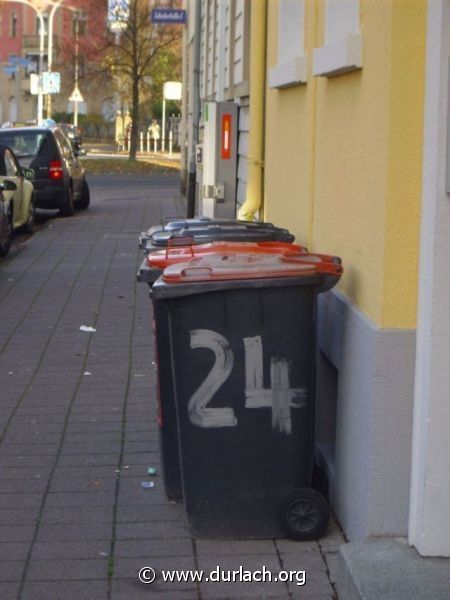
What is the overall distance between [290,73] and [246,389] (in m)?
2.84

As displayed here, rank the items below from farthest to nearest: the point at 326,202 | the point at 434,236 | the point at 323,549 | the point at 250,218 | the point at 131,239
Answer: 1. the point at 131,239
2. the point at 250,218
3. the point at 326,202
4. the point at 323,549
5. the point at 434,236

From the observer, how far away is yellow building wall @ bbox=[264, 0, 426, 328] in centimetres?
468

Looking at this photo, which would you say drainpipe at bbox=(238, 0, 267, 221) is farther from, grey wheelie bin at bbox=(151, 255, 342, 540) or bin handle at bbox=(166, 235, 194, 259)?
grey wheelie bin at bbox=(151, 255, 342, 540)

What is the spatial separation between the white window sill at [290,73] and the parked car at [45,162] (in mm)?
14940

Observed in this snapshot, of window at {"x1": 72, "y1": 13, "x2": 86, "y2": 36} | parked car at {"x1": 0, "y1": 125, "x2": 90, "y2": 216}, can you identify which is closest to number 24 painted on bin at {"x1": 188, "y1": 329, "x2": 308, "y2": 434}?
parked car at {"x1": 0, "y1": 125, "x2": 90, "y2": 216}

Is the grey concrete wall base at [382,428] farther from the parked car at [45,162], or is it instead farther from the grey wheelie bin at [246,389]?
the parked car at [45,162]

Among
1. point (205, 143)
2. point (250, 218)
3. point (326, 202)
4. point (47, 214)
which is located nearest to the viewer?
point (326, 202)

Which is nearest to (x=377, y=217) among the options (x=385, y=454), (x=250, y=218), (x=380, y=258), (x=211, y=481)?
(x=380, y=258)

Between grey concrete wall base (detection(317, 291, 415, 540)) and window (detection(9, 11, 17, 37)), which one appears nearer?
grey concrete wall base (detection(317, 291, 415, 540))

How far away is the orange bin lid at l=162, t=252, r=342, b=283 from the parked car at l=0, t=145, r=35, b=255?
40.9 ft

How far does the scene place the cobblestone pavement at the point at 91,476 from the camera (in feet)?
16.0

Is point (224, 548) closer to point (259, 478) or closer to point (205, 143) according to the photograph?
point (259, 478)

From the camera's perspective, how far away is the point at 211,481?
5.21m

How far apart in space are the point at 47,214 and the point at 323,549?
1969cm
